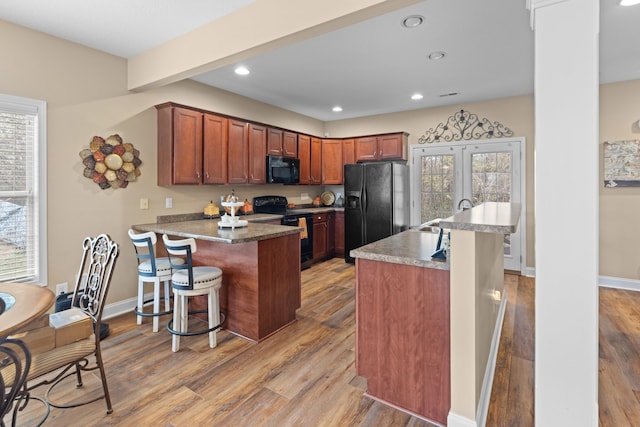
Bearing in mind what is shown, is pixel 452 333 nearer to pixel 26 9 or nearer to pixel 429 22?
pixel 429 22

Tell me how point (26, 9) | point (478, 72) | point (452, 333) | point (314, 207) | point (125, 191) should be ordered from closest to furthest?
point (452, 333), point (26, 9), point (125, 191), point (478, 72), point (314, 207)

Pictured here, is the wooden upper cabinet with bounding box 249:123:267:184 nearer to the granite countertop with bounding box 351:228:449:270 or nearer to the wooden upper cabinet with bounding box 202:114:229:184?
the wooden upper cabinet with bounding box 202:114:229:184

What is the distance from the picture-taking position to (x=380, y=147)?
5.73 metres

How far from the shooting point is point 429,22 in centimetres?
267

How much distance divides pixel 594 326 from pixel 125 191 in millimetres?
3897

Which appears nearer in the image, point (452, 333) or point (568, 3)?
point (568, 3)

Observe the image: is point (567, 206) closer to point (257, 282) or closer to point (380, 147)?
point (257, 282)

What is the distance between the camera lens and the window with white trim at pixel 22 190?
2713 mm

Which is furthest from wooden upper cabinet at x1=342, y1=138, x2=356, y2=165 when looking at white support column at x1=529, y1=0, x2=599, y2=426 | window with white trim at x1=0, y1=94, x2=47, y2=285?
white support column at x1=529, y1=0, x2=599, y2=426

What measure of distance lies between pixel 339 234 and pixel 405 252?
3.98 meters

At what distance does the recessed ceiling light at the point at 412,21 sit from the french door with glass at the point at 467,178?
114 inches

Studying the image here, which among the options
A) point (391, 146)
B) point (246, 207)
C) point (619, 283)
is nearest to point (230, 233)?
point (246, 207)

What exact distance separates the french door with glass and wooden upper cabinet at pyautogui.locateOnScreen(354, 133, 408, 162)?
0.90 ft

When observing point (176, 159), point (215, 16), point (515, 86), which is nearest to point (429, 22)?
point (215, 16)
